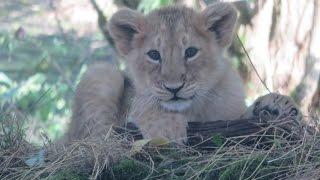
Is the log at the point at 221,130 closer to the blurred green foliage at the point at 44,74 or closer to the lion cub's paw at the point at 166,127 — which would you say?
the lion cub's paw at the point at 166,127

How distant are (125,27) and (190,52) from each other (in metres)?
0.54

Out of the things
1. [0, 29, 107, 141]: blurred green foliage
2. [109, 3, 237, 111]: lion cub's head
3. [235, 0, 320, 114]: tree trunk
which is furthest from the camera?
[0, 29, 107, 141]: blurred green foliage

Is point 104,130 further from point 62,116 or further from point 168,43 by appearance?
point 62,116

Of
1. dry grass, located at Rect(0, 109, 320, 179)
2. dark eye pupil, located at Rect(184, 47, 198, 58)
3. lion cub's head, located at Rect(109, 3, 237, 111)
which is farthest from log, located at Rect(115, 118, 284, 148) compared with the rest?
dark eye pupil, located at Rect(184, 47, 198, 58)

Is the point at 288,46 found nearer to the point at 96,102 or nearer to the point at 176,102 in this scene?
the point at 96,102

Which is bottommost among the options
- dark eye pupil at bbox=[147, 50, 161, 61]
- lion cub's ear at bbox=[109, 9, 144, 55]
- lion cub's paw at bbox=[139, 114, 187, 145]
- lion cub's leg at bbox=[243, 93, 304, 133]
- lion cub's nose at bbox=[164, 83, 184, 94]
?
lion cub's paw at bbox=[139, 114, 187, 145]

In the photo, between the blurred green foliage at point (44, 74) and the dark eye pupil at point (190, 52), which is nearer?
the dark eye pupil at point (190, 52)

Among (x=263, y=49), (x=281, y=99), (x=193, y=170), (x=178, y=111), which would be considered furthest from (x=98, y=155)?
(x=263, y=49)

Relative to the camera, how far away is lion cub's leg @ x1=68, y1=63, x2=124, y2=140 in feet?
17.8

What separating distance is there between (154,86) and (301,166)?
1.28m

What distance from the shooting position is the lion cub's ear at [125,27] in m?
5.39

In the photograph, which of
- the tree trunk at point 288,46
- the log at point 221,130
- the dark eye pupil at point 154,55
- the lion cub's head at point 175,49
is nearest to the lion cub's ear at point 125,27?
the lion cub's head at point 175,49

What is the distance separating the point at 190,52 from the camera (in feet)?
16.8

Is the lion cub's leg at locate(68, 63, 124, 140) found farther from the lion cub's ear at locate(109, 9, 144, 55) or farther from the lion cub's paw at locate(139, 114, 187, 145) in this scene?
the lion cub's paw at locate(139, 114, 187, 145)
